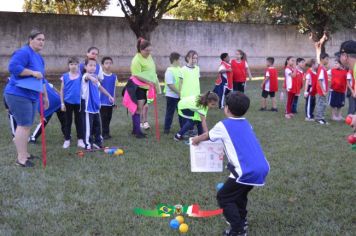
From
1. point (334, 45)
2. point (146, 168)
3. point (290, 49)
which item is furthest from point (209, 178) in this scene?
point (334, 45)

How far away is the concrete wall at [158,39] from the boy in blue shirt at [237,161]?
18026mm

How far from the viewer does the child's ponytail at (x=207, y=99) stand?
21.4ft

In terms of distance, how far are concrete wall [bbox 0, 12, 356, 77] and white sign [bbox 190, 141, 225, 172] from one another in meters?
17.3

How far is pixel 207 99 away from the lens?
21.6ft

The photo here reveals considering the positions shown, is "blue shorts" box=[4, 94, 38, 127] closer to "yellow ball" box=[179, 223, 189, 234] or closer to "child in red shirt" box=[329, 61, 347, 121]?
"yellow ball" box=[179, 223, 189, 234]

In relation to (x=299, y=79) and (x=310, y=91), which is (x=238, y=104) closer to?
(x=310, y=91)

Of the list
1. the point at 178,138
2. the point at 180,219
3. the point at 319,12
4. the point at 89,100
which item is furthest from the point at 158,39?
the point at 180,219

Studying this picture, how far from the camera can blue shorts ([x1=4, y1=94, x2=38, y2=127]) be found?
600 centimetres

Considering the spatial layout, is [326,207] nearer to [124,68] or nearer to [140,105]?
[140,105]

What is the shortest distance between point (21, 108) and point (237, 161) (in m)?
3.46

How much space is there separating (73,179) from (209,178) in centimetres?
180

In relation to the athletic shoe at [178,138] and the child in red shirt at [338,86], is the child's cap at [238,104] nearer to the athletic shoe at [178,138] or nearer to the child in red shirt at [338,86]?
the athletic shoe at [178,138]

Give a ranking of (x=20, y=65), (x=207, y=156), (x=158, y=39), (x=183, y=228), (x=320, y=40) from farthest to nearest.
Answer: (x=320, y=40)
(x=158, y=39)
(x=20, y=65)
(x=207, y=156)
(x=183, y=228)

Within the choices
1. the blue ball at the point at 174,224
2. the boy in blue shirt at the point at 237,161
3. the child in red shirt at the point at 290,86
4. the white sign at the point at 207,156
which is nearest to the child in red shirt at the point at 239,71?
the child in red shirt at the point at 290,86
